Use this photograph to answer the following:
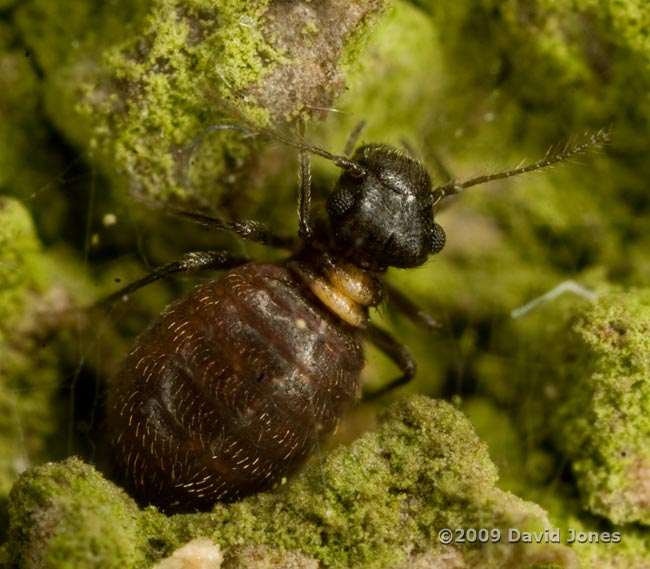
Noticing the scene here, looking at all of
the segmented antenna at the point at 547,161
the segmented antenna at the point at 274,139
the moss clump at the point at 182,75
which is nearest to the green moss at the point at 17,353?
the moss clump at the point at 182,75

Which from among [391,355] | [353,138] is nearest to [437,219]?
[353,138]

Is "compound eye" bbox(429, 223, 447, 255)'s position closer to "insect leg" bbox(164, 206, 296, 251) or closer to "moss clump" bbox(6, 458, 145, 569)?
"insect leg" bbox(164, 206, 296, 251)

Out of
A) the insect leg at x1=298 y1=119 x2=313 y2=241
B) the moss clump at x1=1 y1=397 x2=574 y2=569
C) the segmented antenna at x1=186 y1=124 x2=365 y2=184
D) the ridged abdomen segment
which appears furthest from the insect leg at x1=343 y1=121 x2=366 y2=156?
the moss clump at x1=1 y1=397 x2=574 y2=569

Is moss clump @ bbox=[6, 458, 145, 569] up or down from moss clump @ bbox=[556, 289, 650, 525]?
down

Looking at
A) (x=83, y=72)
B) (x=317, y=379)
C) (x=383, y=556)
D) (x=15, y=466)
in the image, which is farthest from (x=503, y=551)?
(x=83, y=72)

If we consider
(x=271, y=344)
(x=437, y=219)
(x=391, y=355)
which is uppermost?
(x=437, y=219)

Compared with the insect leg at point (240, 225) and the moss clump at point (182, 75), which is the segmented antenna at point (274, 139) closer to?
the moss clump at point (182, 75)

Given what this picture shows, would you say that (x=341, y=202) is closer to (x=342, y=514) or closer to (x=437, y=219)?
(x=437, y=219)

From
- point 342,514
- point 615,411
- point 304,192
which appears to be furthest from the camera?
point 304,192
